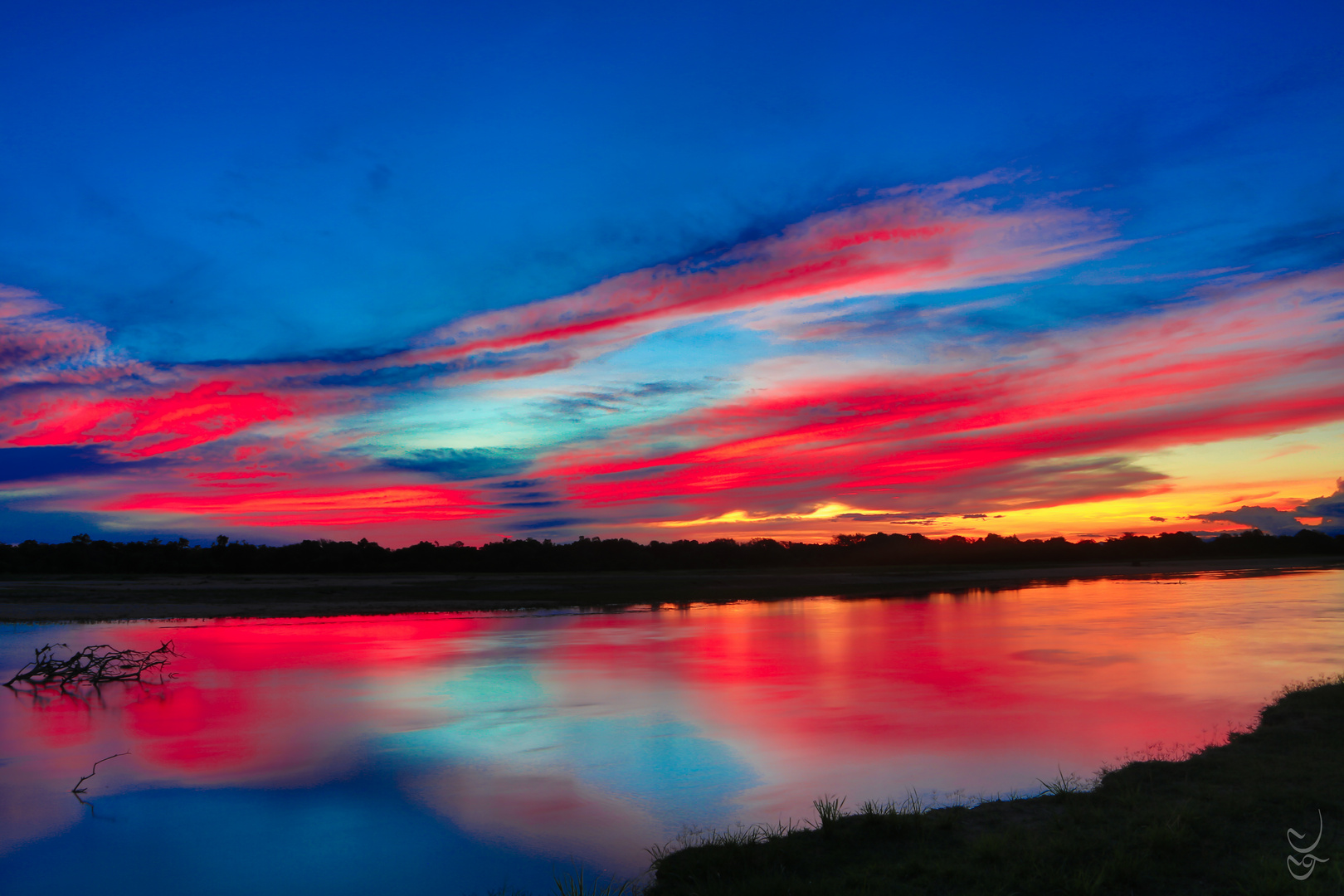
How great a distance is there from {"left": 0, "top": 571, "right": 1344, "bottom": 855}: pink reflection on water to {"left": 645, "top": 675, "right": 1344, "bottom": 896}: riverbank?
4.62ft

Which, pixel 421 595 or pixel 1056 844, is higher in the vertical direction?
pixel 421 595

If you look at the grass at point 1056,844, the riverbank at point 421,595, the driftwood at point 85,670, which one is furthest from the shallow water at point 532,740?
the riverbank at point 421,595

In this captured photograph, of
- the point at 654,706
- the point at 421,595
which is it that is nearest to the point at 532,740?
the point at 654,706

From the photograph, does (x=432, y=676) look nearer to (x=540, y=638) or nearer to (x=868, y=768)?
(x=540, y=638)

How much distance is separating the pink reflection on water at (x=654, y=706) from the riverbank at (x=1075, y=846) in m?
1.41

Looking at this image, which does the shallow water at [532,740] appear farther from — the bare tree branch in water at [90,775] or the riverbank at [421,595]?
the riverbank at [421,595]

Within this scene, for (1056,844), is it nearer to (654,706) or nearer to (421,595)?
(654,706)

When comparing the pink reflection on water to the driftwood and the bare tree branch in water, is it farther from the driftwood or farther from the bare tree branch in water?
the driftwood

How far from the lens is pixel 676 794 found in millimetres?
11461

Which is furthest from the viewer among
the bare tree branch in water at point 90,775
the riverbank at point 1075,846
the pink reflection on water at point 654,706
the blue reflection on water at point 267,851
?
the bare tree branch in water at point 90,775

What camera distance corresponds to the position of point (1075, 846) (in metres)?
8.37

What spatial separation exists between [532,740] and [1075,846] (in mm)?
9235

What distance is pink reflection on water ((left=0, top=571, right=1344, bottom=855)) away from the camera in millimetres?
11703

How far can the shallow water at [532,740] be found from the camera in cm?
967
